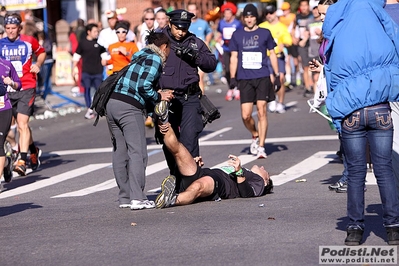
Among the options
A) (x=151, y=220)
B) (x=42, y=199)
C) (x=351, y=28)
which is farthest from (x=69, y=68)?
(x=351, y=28)

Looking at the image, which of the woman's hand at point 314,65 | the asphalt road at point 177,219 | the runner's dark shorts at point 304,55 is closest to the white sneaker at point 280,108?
the runner's dark shorts at point 304,55

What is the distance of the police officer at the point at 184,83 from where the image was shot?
10109mm

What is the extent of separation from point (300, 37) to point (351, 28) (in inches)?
704

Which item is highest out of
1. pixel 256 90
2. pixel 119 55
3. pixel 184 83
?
pixel 184 83

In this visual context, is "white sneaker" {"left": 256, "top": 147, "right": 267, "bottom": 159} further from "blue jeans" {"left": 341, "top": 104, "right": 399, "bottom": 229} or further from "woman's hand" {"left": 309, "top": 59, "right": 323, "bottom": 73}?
"blue jeans" {"left": 341, "top": 104, "right": 399, "bottom": 229}

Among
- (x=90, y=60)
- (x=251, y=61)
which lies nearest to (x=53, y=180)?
(x=251, y=61)

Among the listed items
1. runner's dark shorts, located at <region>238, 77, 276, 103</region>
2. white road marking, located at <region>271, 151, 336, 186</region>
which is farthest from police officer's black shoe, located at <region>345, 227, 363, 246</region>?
runner's dark shorts, located at <region>238, 77, 276, 103</region>

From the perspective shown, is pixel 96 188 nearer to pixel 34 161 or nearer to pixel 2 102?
pixel 2 102

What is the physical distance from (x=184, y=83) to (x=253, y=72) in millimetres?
4186

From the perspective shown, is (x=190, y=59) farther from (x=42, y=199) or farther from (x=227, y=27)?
(x=227, y=27)

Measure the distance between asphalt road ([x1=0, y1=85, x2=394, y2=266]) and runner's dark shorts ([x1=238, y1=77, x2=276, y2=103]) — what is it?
0.85 metres

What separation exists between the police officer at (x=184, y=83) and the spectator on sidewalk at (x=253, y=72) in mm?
3971

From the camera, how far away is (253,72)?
1424cm

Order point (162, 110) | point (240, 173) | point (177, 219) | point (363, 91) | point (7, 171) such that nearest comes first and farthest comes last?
point (363, 91) → point (177, 219) → point (162, 110) → point (240, 173) → point (7, 171)
